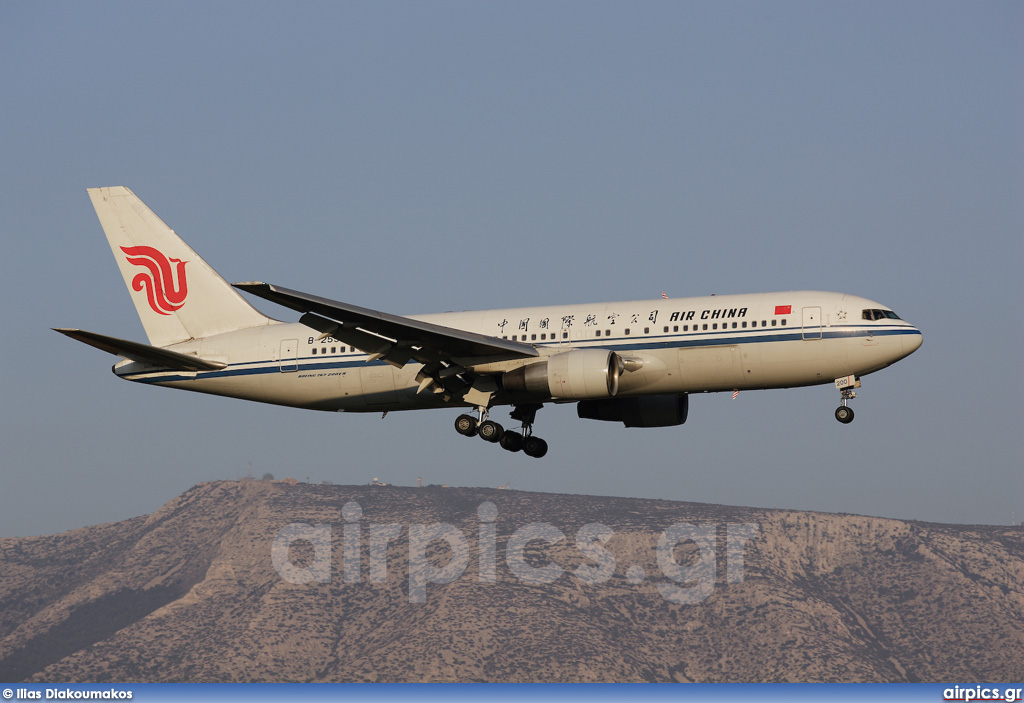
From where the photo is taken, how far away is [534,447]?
6091 centimetres

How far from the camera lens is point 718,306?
53656 millimetres

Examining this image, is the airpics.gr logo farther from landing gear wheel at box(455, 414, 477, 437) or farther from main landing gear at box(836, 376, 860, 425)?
main landing gear at box(836, 376, 860, 425)

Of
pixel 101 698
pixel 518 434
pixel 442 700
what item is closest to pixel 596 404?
pixel 518 434

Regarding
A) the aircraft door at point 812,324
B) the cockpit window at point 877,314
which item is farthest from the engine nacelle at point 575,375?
the cockpit window at point 877,314

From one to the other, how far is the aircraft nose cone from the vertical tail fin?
28.7 m

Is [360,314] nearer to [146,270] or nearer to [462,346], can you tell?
[462,346]

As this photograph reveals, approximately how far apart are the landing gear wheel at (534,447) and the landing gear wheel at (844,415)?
44.4 feet

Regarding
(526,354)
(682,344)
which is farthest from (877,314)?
(526,354)

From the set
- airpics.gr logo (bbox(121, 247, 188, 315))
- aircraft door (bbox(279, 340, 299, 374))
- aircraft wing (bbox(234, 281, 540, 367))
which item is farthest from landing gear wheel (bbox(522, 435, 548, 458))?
airpics.gr logo (bbox(121, 247, 188, 315))

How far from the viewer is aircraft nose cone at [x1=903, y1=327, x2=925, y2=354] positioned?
5284cm

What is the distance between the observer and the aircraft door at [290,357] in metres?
58.6

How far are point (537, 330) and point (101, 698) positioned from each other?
52603 millimetres

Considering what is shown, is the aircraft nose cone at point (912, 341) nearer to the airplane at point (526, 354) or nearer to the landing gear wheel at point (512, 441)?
the airplane at point (526, 354)

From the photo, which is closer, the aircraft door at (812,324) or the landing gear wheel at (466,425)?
the aircraft door at (812,324)
